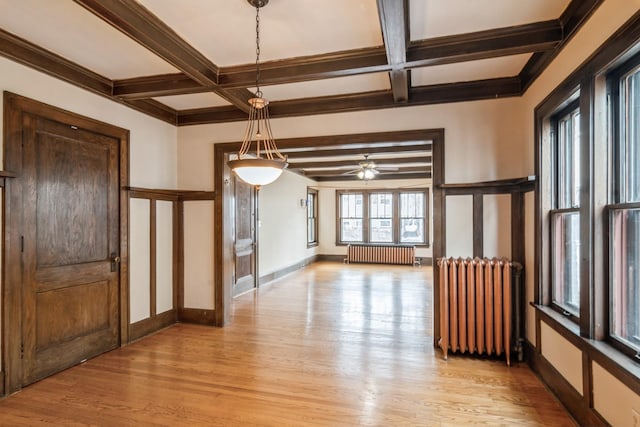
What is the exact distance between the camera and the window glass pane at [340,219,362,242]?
34.3 ft

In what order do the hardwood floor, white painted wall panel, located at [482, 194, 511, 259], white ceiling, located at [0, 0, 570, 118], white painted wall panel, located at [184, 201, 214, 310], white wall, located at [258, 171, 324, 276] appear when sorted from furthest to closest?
white wall, located at [258, 171, 324, 276] → white painted wall panel, located at [184, 201, 214, 310] → white painted wall panel, located at [482, 194, 511, 259] → the hardwood floor → white ceiling, located at [0, 0, 570, 118]

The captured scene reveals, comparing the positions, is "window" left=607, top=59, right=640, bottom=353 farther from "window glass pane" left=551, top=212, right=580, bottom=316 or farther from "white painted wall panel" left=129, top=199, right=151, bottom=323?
"white painted wall panel" left=129, top=199, right=151, bottom=323

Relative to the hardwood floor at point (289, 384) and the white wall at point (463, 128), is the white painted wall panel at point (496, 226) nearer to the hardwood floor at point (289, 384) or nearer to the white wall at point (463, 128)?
the white wall at point (463, 128)

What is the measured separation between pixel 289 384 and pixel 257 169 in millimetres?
1961

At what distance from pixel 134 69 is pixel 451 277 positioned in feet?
12.7

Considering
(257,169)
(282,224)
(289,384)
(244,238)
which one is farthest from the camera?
(282,224)

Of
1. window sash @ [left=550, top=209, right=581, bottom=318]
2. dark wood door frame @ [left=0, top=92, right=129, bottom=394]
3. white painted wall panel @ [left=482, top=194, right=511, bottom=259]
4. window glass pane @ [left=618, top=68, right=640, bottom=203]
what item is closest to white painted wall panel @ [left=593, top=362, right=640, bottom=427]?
window sash @ [left=550, top=209, right=581, bottom=318]

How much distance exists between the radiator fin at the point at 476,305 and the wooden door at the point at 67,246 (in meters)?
3.67

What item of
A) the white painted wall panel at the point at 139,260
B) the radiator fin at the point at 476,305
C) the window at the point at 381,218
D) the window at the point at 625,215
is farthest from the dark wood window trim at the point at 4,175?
the window at the point at 381,218

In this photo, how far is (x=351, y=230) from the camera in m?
10.5

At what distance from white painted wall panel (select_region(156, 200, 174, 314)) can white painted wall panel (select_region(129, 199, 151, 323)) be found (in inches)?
5.6

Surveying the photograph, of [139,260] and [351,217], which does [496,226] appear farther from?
[351,217]

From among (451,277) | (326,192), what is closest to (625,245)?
(451,277)

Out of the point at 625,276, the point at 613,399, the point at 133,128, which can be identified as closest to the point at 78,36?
the point at 133,128
